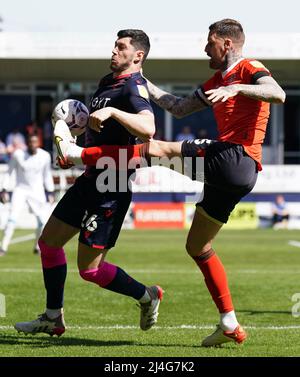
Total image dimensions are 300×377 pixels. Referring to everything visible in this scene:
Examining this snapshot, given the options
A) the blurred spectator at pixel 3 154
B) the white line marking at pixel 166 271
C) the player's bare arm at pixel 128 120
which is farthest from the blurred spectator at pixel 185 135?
the player's bare arm at pixel 128 120

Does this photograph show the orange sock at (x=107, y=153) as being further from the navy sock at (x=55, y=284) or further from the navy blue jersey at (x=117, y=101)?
the navy sock at (x=55, y=284)

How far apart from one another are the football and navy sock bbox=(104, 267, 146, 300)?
1172 millimetres

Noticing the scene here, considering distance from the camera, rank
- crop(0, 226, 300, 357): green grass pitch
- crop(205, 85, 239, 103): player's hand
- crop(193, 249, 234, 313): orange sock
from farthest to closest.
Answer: crop(193, 249, 234, 313): orange sock
crop(0, 226, 300, 357): green grass pitch
crop(205, 85, 239, 103): player's hand

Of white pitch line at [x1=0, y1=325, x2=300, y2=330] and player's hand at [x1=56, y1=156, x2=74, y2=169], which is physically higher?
player's hand at [x1=56, y1=156, x2=74, y2=169]

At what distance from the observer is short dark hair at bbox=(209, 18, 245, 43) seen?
24.3 feet

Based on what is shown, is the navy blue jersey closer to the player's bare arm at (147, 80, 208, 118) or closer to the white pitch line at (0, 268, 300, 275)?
the player's bare arm at (147, 80, 208, 118)

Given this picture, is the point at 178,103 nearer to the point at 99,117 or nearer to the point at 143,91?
the point at 143,91

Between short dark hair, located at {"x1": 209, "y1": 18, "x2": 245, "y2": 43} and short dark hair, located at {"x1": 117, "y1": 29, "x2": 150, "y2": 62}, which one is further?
short dark hair, located at {"x1": 117, "y1": 29, "x2": 150, "y2": 62}

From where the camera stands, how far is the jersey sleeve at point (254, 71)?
720cm

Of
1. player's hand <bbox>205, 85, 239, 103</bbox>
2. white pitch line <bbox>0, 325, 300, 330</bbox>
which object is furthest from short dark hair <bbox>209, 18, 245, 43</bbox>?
white pitch line <bbox>0, 325, 300, 330</bbox>

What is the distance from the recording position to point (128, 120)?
281 inches

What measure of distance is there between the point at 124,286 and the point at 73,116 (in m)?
1.40

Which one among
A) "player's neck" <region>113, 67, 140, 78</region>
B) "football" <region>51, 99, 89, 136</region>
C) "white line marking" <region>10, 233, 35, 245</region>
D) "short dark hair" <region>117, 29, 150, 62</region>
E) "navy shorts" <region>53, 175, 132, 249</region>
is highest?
"short dark hair" <region>117, 29, 150, 62</region>

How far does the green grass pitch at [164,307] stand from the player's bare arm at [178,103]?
182 centimetres
